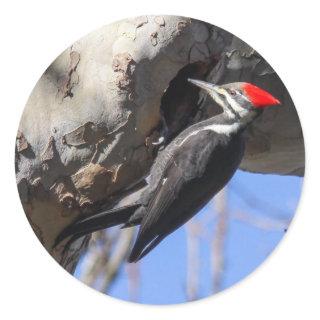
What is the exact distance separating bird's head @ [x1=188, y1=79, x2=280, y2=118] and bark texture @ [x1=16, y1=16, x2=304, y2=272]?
0.06 feet

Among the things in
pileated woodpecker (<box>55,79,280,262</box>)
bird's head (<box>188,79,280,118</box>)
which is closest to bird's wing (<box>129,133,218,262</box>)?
pileated woodpecker (<box>55,79,280,262</box>)

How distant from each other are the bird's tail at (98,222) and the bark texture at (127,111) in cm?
2

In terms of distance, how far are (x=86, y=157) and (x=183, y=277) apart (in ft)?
1.20

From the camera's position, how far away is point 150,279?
174cm

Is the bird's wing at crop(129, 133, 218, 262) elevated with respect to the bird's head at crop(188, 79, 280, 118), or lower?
lower

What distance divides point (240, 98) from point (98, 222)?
0.45 meters

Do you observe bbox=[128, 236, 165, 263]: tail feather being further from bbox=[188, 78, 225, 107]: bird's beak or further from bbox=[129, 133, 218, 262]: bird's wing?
bbox=[188, 78, 225, 107]: bird's beak

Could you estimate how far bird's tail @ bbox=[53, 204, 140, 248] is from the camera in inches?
68.6

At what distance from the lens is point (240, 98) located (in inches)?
68.4

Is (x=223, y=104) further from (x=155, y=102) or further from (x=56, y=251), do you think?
(x=56, y=251)

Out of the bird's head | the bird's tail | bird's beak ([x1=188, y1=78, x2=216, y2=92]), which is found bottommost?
the bird's tail

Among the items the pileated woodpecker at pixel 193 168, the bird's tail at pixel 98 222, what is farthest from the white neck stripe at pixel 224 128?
the bird's tail at pixel 98 222

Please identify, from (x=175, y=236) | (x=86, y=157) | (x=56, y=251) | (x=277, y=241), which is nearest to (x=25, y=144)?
(x=86, y=157)

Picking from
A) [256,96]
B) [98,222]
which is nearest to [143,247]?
[98,222]
